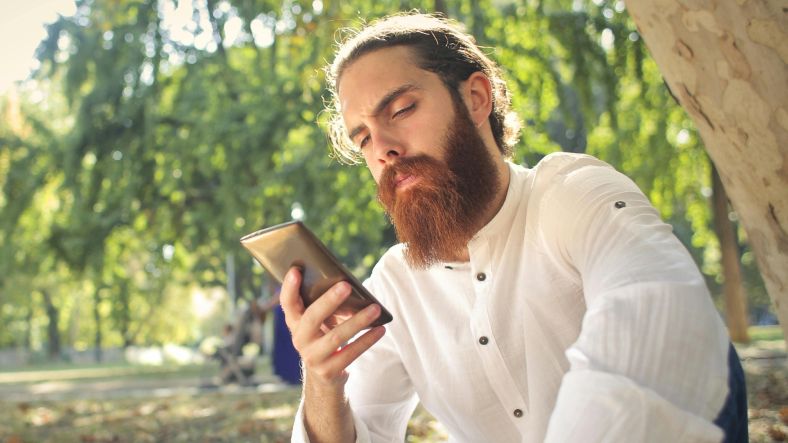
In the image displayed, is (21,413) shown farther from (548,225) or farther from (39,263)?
(548,225)

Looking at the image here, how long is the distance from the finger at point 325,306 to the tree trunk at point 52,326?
48940mm

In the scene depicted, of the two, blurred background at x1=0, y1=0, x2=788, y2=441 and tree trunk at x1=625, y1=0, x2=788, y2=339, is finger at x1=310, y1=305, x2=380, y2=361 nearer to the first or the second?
tree trunk at x1=625, y1=0, x2=788, y2=339

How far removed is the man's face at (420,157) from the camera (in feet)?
7.58

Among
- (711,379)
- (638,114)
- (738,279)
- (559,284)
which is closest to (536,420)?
(559,284)

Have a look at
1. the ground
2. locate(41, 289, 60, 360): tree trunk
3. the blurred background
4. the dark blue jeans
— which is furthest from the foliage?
locate(41, 289, 60, 360): tree trunk

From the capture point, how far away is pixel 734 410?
1442mm

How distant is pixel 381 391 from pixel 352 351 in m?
0.57

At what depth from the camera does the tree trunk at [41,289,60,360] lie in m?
49.8

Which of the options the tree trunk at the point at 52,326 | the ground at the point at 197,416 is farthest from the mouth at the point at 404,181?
the tree trunk at the point at 52,326

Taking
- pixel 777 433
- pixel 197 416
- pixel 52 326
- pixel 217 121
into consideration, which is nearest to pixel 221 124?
pixel 217 121

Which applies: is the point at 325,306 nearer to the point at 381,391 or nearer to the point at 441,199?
the point at 441,199

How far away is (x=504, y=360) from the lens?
7.37 ft

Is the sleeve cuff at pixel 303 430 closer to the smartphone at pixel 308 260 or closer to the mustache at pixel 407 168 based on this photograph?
the smartphone at pixel 308 260

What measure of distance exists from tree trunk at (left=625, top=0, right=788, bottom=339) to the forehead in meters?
0.72
